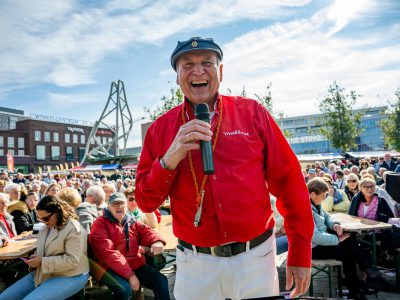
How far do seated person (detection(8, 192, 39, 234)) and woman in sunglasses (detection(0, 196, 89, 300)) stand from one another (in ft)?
9.63

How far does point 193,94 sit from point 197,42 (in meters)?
0.28

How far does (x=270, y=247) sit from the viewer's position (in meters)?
1.88

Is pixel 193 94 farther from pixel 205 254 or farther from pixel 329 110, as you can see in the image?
pixel 329 110

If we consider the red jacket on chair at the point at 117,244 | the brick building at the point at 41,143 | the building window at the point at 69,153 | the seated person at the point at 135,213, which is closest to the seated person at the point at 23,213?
the seated person at the point at 135,213

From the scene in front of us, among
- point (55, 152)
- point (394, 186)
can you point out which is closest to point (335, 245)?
point (394, 186)

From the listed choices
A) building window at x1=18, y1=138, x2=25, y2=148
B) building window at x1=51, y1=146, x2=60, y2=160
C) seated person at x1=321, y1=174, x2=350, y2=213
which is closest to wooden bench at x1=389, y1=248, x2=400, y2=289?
seated person at x1=321, y1=174, x2=350, y2=213

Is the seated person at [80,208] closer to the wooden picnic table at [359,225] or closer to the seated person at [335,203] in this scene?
the wooden picnic table at [359,225]

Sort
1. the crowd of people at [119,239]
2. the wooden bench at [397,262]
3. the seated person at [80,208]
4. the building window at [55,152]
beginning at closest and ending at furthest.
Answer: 1. the crowd of people at [119,239]
2. the wooden bench at [397,262]
3. the seated person at [80,208]
4. the building window at [55,152]

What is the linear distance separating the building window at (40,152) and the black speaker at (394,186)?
78912mm

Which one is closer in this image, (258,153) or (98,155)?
(258,153)

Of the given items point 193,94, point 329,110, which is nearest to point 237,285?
point 193,94

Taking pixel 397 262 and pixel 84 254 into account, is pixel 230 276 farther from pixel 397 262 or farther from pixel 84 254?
pixel 397 262

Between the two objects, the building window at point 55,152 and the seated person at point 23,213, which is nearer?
the seated person at point 23,213

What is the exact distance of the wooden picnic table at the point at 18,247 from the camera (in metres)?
4.81
